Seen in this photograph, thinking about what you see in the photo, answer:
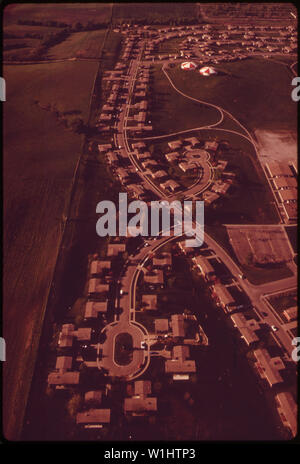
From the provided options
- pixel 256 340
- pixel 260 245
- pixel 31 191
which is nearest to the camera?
pixel 256 340

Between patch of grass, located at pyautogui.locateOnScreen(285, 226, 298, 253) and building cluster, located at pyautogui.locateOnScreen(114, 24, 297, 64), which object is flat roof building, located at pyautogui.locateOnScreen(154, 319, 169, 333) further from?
building cluster, located at pyautogui.locateOnScreen(114, 24, 297, 64)

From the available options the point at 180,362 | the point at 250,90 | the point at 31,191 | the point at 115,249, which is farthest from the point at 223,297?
the point at 250,90

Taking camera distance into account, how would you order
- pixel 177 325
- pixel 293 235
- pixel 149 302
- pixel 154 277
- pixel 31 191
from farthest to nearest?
pixel 31 191, pixel 293 235, pixel 154 277, pixel 149 302, pixel 177 325

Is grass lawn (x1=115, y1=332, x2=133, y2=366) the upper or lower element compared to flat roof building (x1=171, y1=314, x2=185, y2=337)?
lower

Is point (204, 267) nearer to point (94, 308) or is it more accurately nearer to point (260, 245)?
point (260, 245)

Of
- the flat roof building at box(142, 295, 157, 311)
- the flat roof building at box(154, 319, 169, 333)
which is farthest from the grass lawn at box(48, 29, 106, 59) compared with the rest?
the flat roof building at box(154, 319, 169, 333)

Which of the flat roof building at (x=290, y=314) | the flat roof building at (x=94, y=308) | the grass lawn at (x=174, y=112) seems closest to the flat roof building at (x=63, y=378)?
the flat roof building at (x=94, y=308)

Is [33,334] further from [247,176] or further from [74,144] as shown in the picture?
[247,176]
